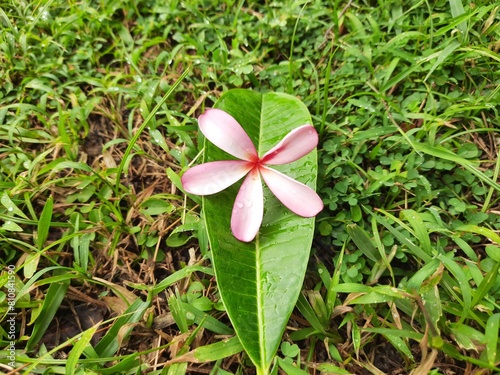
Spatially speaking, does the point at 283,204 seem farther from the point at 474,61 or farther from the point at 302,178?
the point at 474,61

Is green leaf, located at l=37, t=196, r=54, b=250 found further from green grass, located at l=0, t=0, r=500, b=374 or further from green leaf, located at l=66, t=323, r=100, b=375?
green leaf, located at l=66, t=323, r=100, b=375

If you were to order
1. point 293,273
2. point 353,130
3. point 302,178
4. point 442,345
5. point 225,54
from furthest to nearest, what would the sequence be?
point 225,54, point 353,130, point 302,178, point 293,273, point 442,345

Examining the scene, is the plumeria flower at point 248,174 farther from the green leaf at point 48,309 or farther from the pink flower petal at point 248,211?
the green leaf at point 48,309

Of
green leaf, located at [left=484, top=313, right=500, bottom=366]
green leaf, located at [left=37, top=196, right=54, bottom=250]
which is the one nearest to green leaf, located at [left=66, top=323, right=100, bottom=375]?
green leaf, located at [left=37, top=196, right=54, bottom=250]

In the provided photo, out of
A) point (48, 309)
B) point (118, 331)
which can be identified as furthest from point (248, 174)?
point (48, 309)

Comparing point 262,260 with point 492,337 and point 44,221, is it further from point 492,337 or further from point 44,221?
point 44,221

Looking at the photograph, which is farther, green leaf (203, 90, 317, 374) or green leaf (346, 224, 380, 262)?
green leaf (346, 224, 380, 262)

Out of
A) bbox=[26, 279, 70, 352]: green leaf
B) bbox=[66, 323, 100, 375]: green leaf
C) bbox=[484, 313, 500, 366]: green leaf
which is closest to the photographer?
bbox=[484, 313, 500, 366]: green leaf

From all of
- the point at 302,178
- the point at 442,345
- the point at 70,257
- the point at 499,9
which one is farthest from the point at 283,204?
the point at 499,9

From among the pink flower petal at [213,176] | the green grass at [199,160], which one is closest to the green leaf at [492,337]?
the green grass at [199,160]
